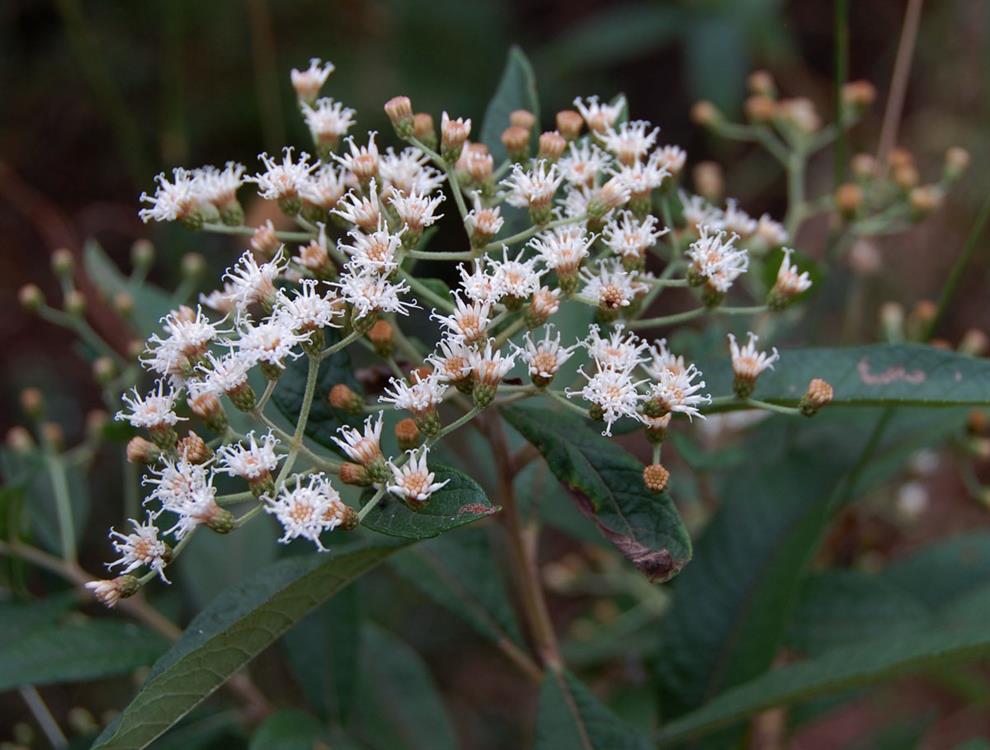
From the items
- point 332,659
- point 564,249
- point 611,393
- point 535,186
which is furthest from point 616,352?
point 332,659

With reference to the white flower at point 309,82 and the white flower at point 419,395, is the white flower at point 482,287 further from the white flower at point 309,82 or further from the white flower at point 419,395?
the white flower at point 309,82

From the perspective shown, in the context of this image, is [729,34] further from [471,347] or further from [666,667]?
[471,347]

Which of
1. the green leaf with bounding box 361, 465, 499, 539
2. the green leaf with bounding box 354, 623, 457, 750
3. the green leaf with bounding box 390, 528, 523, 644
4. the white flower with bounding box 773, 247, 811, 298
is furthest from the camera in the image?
the green leaf with bounding box 354, 623, 457, 750

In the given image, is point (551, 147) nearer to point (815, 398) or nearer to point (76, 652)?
point (815, 398)

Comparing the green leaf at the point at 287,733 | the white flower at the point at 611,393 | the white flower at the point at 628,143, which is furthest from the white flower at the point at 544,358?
the green leaf at the point at 287,733

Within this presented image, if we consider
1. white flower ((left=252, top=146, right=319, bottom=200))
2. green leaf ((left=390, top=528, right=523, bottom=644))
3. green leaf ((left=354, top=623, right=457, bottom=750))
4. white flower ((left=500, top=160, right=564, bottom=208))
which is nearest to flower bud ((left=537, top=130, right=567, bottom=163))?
white flower ((left=500, top=160, right=564, bottom=208))

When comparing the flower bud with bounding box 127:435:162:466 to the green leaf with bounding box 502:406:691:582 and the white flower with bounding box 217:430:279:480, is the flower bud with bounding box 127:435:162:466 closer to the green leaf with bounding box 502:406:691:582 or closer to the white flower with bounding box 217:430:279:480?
the white flower with bounding box 217:430:279:480
